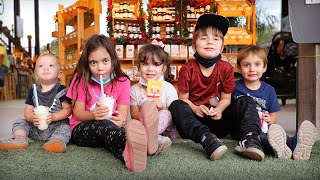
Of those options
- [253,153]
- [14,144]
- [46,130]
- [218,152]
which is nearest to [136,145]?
[218,152]

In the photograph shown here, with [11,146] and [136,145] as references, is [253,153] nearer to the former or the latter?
[136,145]

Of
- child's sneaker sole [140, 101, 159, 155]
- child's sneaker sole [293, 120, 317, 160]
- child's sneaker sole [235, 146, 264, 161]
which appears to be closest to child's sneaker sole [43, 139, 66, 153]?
child's sneaker sole [140, 101, 159, 155]

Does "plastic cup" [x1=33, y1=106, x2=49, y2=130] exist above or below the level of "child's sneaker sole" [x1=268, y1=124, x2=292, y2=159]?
above

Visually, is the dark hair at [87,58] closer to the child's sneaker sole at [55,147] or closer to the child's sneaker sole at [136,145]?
the child's sneaker sole at [55,147]

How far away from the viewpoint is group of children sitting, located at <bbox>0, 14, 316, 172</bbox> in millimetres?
1810

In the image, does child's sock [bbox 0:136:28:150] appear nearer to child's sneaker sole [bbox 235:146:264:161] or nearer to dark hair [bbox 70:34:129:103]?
dark hair [bbox 70:34:129:103]

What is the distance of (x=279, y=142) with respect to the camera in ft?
5.88

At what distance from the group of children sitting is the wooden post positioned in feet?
0.87

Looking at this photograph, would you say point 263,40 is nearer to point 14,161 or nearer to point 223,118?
point 223,118

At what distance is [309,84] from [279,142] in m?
0.82

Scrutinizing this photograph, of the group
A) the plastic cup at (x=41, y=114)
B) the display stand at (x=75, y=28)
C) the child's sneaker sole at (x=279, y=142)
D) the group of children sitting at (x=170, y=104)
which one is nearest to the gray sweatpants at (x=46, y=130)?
the group of children sitting at (x=170, y=104)

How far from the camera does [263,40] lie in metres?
9.23

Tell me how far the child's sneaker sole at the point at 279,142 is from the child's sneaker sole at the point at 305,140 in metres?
0.04

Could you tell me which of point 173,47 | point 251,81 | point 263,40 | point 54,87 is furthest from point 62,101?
point 263,40
